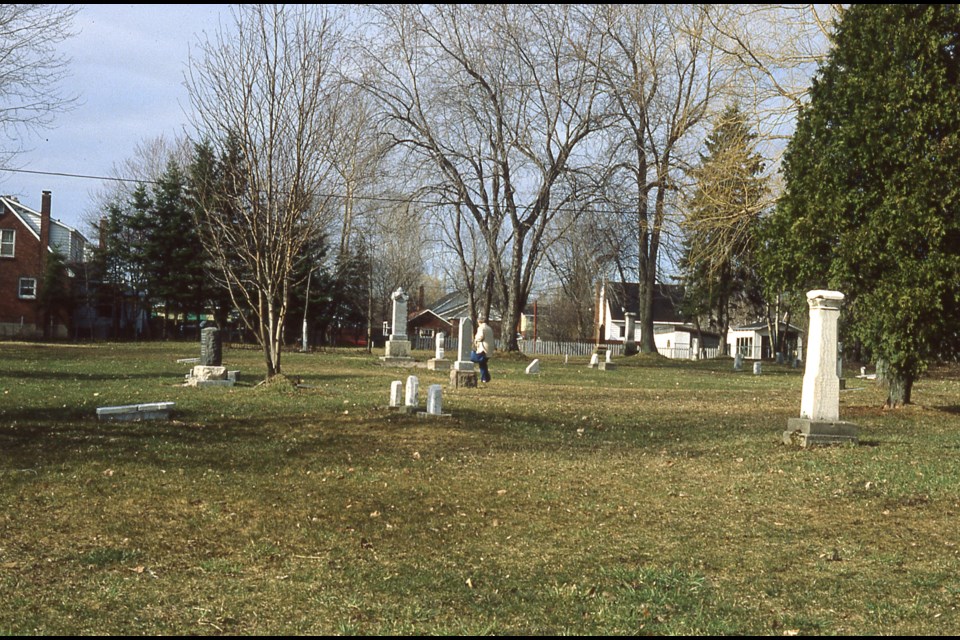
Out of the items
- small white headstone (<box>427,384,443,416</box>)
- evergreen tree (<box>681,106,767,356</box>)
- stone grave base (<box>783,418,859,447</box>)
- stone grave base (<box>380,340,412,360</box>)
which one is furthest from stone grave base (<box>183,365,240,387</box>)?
stone grave base (<box>783,418,859,447</box>)

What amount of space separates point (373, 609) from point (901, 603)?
3315mm

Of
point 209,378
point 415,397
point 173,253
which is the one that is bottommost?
point 209,378

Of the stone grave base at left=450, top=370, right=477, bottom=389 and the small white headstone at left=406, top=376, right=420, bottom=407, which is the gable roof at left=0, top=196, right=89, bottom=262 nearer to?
the stone grave base at left=450, top=370, right=477, bottom=389

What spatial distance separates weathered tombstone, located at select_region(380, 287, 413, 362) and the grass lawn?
16.2 metres

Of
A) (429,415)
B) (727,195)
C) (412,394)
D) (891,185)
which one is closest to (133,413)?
(412,394)

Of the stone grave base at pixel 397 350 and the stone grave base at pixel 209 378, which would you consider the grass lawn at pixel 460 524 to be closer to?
the stone grave base at pixel 209 378

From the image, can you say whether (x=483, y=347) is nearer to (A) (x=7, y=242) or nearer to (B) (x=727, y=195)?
(B) (x=727, y=195)

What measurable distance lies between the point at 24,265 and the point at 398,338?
106 feet

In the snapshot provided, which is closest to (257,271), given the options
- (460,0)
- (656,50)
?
(460,0)

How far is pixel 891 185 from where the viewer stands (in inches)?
645

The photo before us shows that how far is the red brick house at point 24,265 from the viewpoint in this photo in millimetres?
54188

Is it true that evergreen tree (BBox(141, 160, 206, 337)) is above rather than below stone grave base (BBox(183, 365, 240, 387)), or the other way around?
above

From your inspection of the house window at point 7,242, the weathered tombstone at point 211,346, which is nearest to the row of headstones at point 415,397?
the weathered tombstone at point 211,346

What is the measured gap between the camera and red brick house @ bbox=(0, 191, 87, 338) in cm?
5419
